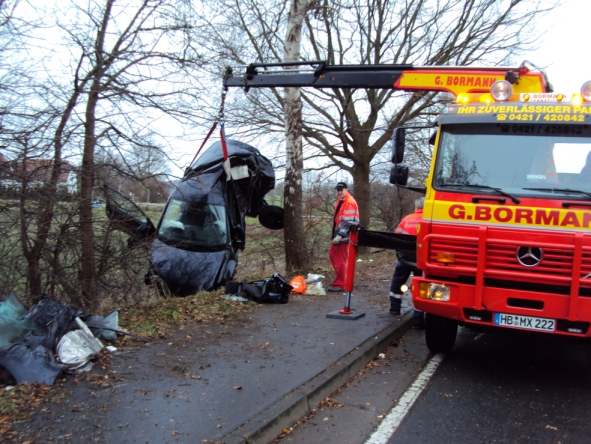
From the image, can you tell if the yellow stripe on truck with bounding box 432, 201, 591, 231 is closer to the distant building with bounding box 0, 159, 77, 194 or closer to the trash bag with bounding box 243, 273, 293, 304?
the trash bag with bounding box 243, 273, 293, 304

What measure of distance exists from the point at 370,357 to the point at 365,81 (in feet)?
12.9

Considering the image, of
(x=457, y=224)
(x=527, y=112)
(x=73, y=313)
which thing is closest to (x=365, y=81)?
(x=527, y=112)

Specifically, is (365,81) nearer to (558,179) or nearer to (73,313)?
(558,179)

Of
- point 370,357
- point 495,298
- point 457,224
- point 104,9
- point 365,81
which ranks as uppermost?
point 104,9

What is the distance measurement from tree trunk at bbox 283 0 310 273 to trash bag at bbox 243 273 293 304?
2505mm

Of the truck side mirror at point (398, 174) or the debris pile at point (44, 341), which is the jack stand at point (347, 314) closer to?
the truck side mirror at point (398, 174)

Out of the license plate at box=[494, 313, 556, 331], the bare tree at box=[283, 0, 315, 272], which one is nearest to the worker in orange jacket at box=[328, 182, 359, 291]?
the bare tree at box=[283, 0, 315, 272]

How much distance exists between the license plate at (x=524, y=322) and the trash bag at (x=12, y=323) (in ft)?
14.3

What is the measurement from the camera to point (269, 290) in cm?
771

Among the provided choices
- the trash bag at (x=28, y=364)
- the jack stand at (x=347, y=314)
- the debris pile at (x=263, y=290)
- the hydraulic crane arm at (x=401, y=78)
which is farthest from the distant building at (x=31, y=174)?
the jack stand at (x=347, y=314)

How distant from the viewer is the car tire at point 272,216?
1135cm

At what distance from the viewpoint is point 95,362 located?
4.59 meters

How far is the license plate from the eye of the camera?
449 cm

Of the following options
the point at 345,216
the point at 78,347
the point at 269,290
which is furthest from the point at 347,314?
the point at 78,347
